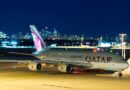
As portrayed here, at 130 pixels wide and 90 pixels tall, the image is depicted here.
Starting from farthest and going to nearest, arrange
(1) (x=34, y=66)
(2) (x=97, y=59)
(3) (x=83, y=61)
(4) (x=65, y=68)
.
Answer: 1. (1) (x=34, y=66)
2. (3) (x=83, y=61)
3. (4) (x=65, y=68)
4. (2) (x=97, y=59)

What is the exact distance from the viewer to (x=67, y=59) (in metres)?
50.2

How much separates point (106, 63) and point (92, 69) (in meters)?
4.75

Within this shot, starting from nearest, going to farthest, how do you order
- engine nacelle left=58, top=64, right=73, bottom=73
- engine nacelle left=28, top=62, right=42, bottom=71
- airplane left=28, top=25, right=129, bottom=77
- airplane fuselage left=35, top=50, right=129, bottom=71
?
airplane fuselage left=35, top=50, right=129, bottom=71, airplane left=28, top=25, right=129, bottom=77, engine nacelle left=58, top=64, right=73, bottom=73, engine nacelle left=28, top=62, right=42, bottom=71

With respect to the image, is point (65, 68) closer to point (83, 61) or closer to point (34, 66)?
point (83, 61)

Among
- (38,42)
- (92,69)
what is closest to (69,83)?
(92,69)

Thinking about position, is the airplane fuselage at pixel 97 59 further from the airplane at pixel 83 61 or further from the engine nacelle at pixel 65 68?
the engine nacelle at pixel 65 68

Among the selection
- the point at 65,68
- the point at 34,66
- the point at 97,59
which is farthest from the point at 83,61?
the point at 34,66

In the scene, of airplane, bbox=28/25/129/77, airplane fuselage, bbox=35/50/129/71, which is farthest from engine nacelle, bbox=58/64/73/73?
airplane fuselage, bbox=35/50/129/71

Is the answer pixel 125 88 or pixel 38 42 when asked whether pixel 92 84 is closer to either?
pixel 125 88

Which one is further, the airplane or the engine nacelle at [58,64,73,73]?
the engine nacelle at [58,64,73,73]

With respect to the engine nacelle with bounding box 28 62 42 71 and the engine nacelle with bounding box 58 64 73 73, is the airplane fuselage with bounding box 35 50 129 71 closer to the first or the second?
the engine nacelle with bounding box 58 64 73 73

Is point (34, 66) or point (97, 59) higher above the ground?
point (97, 59)

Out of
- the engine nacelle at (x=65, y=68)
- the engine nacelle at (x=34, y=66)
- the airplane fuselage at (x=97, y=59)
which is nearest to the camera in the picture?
the airplane fuselage at (x=97, y=59)

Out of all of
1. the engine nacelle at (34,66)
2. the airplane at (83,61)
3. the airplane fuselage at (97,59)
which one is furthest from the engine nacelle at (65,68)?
the engine nacelle at (34,66)
